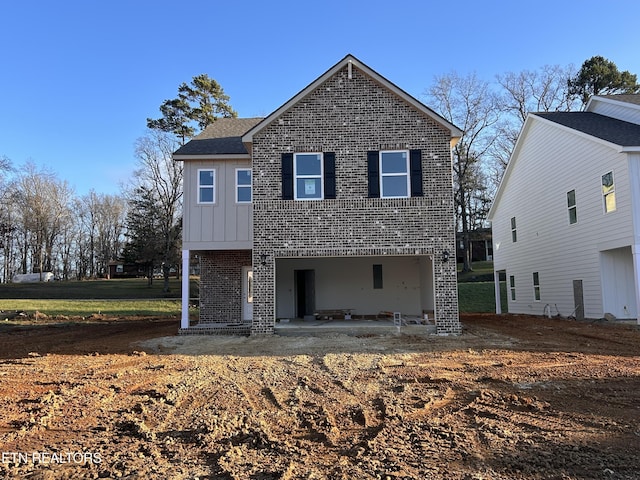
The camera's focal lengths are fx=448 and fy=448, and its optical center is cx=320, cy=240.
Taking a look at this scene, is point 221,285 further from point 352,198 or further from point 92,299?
point 92,299

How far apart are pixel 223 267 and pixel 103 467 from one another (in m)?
12.3

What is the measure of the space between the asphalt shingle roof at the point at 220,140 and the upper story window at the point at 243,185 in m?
0.68

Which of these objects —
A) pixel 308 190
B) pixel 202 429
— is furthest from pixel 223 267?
pixel 202 429

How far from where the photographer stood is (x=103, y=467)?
167 inches

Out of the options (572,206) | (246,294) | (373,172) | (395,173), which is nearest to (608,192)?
(572,206)

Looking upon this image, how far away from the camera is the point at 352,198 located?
13711 millimetres

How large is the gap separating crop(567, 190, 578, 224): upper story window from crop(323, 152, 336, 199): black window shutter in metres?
9.58

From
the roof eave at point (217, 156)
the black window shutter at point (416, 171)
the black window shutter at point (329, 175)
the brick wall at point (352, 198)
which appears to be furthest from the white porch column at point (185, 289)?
the black window shutter at point (416, 171)

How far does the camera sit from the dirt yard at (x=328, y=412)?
4.22 meters

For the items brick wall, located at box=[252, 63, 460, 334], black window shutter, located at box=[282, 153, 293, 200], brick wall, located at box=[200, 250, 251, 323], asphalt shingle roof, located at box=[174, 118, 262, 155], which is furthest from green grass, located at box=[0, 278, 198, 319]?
black window shutter, located at box=[282, 153, 293, 200]

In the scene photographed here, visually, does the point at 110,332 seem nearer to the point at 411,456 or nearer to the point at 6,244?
the point at 411,456

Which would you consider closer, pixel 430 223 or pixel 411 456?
pixel 411 456

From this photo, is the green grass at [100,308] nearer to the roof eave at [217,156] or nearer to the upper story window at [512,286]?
the roof eave at [217,156]

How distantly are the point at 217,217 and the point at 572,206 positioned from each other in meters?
13.2
